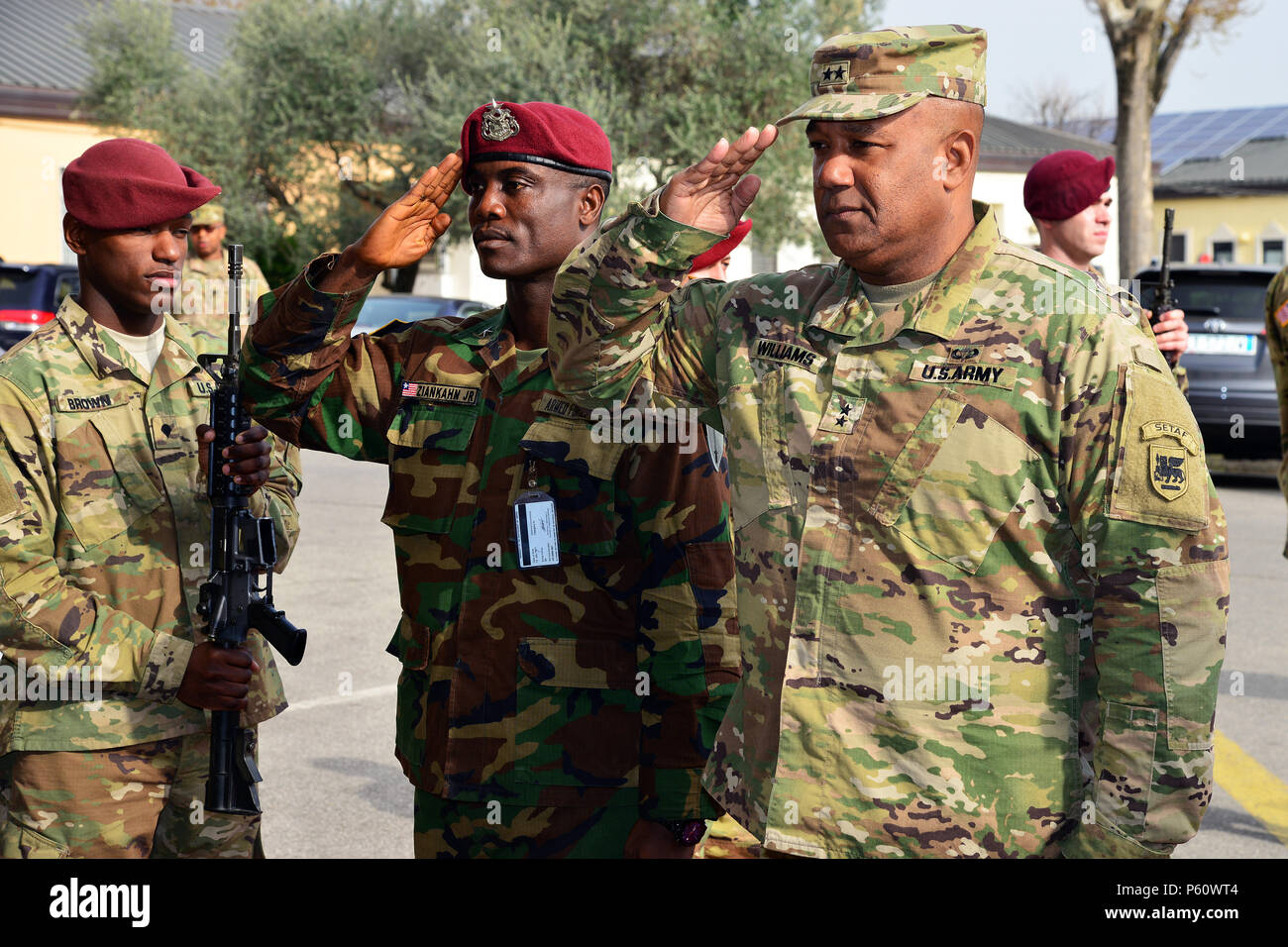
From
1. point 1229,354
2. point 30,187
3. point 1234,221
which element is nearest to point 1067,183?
point 1229,354

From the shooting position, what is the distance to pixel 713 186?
2.32 meters

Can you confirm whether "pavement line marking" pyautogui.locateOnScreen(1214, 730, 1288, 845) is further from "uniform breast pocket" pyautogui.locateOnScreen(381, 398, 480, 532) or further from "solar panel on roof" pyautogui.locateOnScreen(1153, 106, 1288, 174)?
"solar panel on roof" pyautogui.locateOnScreen(1153, 106, 1288, 174)

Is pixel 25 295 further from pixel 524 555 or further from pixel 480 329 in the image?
pixel 524 555

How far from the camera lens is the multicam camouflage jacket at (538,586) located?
294cm

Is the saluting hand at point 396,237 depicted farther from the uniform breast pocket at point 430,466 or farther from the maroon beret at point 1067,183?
the maroon beret at point 1067,183

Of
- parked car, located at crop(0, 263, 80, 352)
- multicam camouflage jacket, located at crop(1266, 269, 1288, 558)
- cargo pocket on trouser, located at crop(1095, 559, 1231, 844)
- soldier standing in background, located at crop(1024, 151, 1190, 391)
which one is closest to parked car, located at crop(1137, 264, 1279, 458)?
soldier standing in background, located at crop(1024, 151, 1190, 391)

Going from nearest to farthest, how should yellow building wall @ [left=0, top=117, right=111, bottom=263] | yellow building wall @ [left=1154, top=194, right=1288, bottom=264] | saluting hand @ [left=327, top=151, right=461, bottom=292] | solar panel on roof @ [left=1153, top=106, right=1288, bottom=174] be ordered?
1. saluting hand @ [left=327, top=151, right=461, bottom=292]
2. yellow building wall @ [left=0, top=117, right=111, bottom=263]
3. yellow building wall @ [left=1154, top=194, right=1288, bottom=264]
4. solar panel on roof @ [left=1153, top=106, right=1288, bottom=174]

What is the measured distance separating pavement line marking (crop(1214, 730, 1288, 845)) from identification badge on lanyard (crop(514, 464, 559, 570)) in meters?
3.28

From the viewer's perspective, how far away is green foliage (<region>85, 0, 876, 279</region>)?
23891 millimetres

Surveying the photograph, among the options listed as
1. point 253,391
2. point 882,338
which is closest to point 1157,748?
point 882,338

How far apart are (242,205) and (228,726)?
26.1m

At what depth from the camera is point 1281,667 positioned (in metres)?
7.02

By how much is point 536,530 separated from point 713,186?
885 mm

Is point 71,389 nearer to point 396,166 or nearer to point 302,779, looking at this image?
point 302,779
